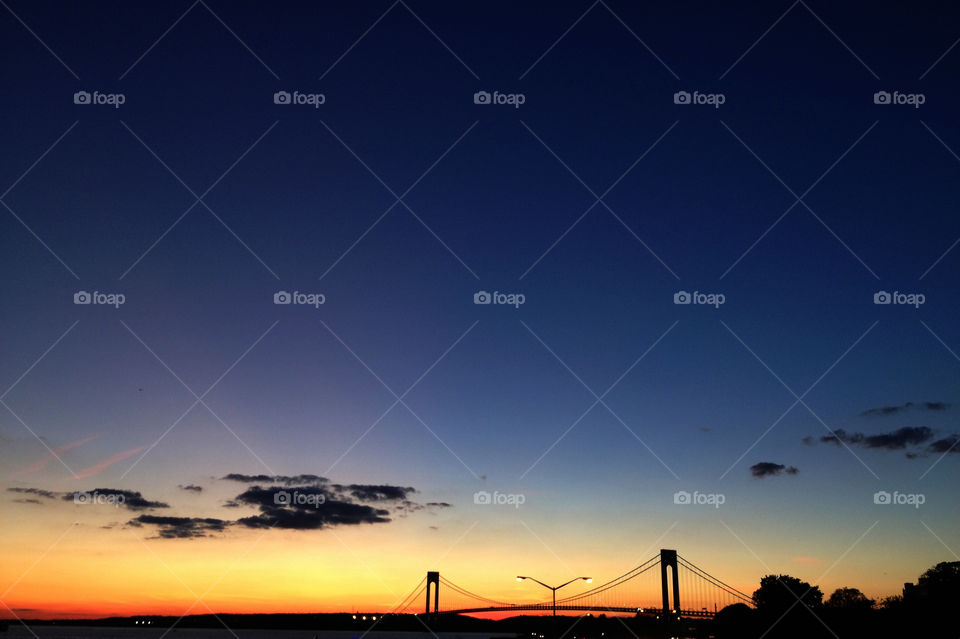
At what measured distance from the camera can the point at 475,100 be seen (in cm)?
2677

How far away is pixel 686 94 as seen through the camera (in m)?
27.5

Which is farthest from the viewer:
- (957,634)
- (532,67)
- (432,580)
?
(432,580)

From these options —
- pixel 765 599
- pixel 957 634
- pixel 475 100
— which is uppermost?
pixel 475 100

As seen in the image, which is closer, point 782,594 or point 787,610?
point 787,610

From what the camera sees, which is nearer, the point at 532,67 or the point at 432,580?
the point at 532,67

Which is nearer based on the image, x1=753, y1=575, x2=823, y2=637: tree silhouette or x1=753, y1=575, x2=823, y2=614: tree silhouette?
x1=753, y1=575, x2=823, y2=637: tree silhouette

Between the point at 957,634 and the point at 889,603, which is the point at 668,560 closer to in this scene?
the point at 889,603

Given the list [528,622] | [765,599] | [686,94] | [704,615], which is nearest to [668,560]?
[704,615]

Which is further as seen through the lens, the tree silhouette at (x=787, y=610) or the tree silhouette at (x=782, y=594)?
the tree silhouette at (x=782, y=594)

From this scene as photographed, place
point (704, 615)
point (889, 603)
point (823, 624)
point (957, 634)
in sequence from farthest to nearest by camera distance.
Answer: point (704, 615)
point (889, 603)
point (823, 624)
point (957, 634)

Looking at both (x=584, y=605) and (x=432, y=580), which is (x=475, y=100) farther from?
(x=432, y=580)

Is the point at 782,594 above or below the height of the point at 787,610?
above

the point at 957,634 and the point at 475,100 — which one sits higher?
the point at 475,100

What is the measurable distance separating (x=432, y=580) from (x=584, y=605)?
29.4 meters
